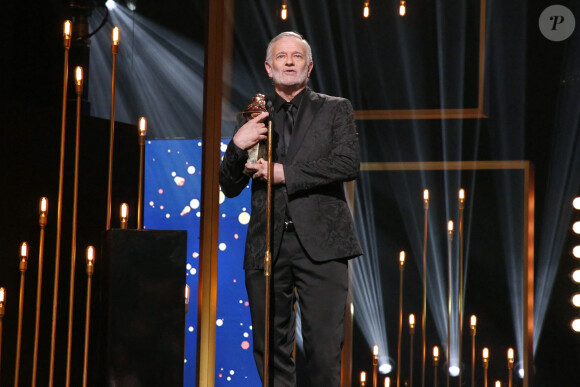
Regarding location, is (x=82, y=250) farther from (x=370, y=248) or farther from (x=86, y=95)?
(x=370, y=248)

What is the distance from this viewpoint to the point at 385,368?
4000 millimetres

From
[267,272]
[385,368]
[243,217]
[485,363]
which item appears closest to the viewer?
[267,272]

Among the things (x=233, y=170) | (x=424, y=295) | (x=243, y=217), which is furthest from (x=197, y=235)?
(x=424, y=295)

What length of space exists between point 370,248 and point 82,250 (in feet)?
4.15

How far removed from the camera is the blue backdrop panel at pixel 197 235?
10.4 ft

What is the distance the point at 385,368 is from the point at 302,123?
72.5 inches

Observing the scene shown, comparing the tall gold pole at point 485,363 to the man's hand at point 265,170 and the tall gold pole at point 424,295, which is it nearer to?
the tall gold pole at point 424,295

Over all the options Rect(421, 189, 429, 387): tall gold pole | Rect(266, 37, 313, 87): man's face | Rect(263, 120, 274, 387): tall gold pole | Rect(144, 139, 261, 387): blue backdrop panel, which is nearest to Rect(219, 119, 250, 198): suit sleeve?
Rect(263, 120, 274, 387): tall gold pole

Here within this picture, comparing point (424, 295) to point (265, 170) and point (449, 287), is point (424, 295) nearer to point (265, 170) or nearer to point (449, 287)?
point (449, 287)

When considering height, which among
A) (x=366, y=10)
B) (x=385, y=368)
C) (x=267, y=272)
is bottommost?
(x=385, y=368)

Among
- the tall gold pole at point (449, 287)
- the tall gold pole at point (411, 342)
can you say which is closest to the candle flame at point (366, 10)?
the tall gold pole at point (449, 287)

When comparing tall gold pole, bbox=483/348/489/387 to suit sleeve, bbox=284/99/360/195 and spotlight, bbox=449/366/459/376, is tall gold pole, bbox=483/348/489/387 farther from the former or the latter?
suit sleeve, bbox=284/99/360/195

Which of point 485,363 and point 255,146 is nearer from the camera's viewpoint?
point 255,146

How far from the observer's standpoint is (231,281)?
3.18 metres
